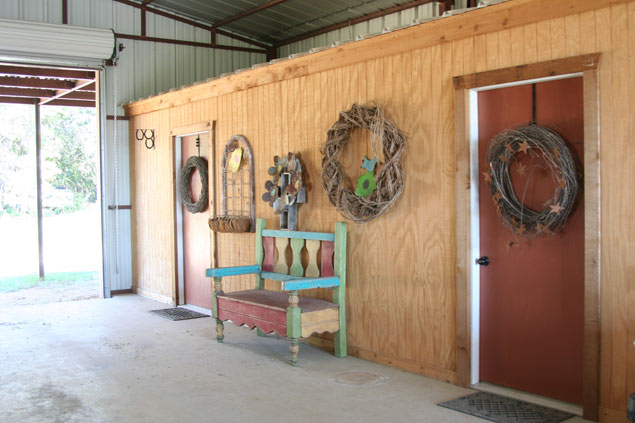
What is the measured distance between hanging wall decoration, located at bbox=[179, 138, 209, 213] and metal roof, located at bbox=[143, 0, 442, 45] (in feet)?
9.10

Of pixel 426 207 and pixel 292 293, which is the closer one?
pixel 426 207

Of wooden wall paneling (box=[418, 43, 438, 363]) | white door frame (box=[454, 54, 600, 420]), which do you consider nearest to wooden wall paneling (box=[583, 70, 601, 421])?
white door frame (box=[454, 54, 600, 420])

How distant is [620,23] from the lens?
3441 millimetres

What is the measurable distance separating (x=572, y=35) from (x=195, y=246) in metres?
5.16

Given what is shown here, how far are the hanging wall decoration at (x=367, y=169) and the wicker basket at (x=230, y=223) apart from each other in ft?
4.66

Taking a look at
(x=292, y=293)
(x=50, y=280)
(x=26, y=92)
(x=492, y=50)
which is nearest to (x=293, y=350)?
(x=292, y=293)

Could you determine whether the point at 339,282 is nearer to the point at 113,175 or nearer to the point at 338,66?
the point at 338,66

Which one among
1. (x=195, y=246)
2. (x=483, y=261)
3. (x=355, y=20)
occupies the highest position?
(x=355, y=20)

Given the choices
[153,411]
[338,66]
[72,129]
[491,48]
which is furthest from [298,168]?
[72,129]

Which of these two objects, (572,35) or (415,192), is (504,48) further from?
(415,192)

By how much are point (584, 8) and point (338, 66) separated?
7.02ft

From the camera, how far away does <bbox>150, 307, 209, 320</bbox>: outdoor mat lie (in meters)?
6.86

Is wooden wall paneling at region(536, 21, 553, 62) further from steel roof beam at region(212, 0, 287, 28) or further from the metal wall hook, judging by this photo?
the metal wall hook

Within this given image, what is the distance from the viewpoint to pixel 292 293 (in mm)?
4727
